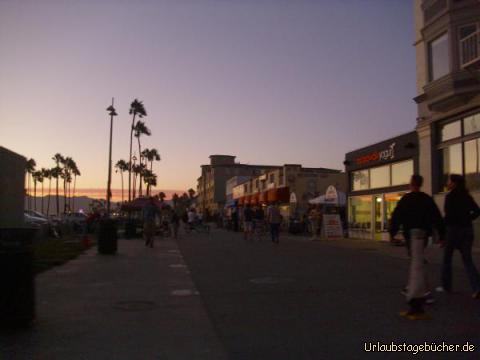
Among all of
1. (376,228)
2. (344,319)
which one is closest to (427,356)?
(344,319)

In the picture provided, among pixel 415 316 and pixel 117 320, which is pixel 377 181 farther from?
pixel 117 320

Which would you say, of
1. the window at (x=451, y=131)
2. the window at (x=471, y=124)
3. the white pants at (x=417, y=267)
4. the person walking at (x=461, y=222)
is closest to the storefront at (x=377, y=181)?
the window at (x=451, y=131)

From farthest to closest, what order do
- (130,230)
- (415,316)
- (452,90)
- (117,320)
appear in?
(130,230) → (452,90) → (117,320) → (415,316)

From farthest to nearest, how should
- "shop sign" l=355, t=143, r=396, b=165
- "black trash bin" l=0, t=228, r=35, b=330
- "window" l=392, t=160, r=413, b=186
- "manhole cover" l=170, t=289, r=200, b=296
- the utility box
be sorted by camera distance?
1. "shop sign" l=355, t=143, r=396, b=165
2. "window" l=392, t=160, r=413, b=186
3. the utility box
4. "manhole cover" l=170, t=289, r=200, b=296
5. "black trash bin" l=0, t=228, r=35, b=330

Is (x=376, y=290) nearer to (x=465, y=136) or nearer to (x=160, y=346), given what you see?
(x=160, y=346)

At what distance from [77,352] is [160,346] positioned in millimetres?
815

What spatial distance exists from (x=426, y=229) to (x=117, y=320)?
4117 mm

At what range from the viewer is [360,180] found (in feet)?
89.8

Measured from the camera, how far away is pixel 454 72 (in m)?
17.2

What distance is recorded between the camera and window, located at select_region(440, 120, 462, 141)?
1816 cm

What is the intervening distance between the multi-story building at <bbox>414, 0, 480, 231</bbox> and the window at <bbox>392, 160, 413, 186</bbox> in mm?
1425

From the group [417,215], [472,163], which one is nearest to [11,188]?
[417,215]

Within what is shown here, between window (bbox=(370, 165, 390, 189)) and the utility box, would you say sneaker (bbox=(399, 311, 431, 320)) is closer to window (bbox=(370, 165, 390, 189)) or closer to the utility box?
the utility box

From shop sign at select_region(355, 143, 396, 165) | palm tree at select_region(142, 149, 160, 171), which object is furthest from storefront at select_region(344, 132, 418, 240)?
palm tree at select_region(142, 149, 160, 171)
